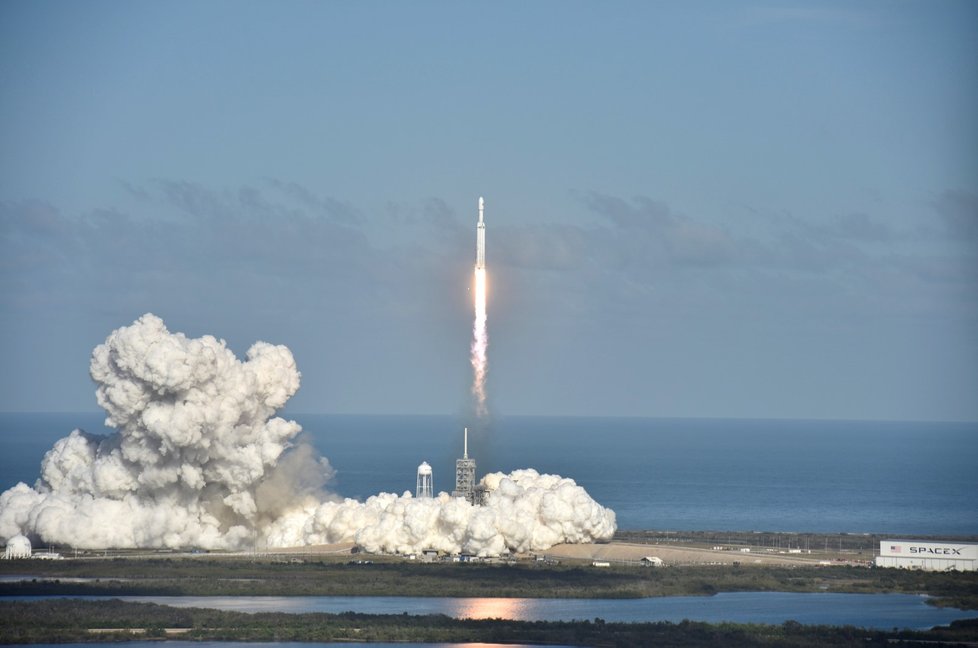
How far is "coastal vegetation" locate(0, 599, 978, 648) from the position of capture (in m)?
68.8

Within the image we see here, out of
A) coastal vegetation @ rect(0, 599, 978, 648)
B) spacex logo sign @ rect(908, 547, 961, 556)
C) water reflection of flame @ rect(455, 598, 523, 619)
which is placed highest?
spacex logo sign @ rect(908, 547, 961, 556)

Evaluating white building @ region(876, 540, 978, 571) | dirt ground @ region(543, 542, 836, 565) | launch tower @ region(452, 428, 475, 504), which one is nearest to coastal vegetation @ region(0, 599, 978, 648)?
white building @ region(876, 540, 978, 571)

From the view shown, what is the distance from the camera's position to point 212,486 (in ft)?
317

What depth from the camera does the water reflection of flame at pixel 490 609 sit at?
7553 cm

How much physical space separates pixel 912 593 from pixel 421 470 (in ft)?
96.4

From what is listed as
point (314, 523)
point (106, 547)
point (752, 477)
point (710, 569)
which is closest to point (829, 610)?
point (710, 569)

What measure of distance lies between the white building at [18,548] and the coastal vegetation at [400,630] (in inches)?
705

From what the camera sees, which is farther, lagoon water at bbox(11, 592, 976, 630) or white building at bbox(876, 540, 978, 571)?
white building at bbox(876, 540, 978, 571)

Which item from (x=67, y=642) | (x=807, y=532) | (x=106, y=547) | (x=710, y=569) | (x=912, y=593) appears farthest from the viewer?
(x=807, y=532)

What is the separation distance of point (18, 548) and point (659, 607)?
34195 millimetres

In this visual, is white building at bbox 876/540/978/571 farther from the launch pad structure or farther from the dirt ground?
Answer: the launch pad structure

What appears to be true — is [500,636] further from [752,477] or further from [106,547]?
[752,477]

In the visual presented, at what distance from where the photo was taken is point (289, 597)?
81.5 metres

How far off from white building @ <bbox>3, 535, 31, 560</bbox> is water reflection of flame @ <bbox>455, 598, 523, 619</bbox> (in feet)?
82.9
